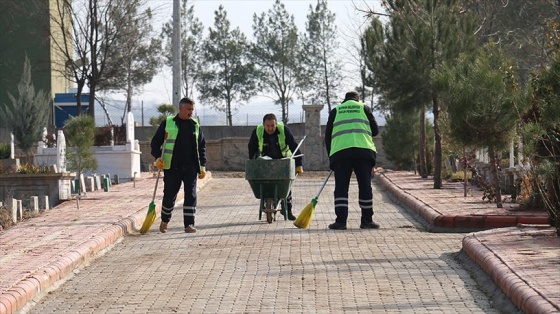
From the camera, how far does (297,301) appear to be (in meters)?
9.61

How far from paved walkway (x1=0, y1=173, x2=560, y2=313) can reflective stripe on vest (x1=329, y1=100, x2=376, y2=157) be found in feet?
3.70

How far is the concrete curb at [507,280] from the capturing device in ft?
27.7

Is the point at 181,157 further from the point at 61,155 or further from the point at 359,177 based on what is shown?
the point at 61,155

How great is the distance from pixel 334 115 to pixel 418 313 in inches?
296

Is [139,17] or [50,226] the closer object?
[50,226]

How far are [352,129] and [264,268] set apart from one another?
4.85m

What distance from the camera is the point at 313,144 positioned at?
43.9 metres

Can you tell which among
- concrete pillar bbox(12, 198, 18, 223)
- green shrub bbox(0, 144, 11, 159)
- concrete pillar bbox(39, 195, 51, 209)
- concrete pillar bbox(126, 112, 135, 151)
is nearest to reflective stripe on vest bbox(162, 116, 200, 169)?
concrete pillar bbox(12, 198, 18, 223)

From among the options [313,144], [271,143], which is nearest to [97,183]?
[271,143]

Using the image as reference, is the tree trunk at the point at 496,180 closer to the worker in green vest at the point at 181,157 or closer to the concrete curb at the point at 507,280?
the worker in green vest at the point at 181,157

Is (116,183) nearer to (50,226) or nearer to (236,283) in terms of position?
(50,226)

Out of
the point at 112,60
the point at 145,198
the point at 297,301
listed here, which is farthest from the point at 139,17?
the point at 297,301

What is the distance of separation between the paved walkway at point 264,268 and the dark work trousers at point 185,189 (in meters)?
0.28

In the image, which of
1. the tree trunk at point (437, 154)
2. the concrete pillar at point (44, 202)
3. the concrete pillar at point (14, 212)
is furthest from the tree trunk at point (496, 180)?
the concrete pillar at point (44, 202)
